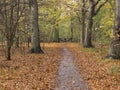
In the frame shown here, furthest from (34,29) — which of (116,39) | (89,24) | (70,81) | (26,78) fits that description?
(70,81)

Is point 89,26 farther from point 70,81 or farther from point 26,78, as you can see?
point 70,81

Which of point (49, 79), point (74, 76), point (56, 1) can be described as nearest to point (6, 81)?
point (49, 79)

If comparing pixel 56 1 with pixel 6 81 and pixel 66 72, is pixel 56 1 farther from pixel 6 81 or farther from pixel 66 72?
pixel 6 81

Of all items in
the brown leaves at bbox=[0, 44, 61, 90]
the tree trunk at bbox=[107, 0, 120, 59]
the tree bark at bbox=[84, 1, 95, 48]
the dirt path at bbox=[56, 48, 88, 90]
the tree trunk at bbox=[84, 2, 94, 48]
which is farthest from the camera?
the tree trunk at bbox=[84, 2, 94, 48]

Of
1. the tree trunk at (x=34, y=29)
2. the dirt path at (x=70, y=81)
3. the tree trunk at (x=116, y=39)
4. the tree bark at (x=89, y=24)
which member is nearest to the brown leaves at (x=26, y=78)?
the dirt path at (x=70, y=81)

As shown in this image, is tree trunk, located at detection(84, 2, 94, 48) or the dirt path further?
tree trunk, located at detection(84, 2, 94, 48)

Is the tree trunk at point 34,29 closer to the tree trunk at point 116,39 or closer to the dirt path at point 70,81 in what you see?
the tree trunk at point 116,39

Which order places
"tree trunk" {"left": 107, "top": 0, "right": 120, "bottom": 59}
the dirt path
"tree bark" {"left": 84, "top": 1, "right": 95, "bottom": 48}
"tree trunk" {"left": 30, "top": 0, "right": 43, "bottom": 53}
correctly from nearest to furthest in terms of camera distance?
1. the dirt path
2. "tree trunk" {"left": 107, "top": 0, "right": 120, "bottom": 59}
3. "tree trunk" {"left": 30, "top": 0, "right": 43, "bottom": 53}
4. "tree bark" {"left": 84, "top": 1, "right": 95, "bottom": 48}

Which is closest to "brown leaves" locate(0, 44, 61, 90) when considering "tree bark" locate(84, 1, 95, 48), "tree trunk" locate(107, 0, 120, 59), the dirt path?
the dirt path

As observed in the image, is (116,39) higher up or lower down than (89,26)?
lower down

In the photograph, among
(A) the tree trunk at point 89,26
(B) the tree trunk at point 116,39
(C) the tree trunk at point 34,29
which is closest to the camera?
(B) the tree trunk at point 116,39

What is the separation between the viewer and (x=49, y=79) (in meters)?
13.4

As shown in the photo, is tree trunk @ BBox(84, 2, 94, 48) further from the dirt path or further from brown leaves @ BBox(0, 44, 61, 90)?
the dirt path

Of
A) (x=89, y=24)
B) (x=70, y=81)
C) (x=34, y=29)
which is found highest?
(x=89, y=24)
